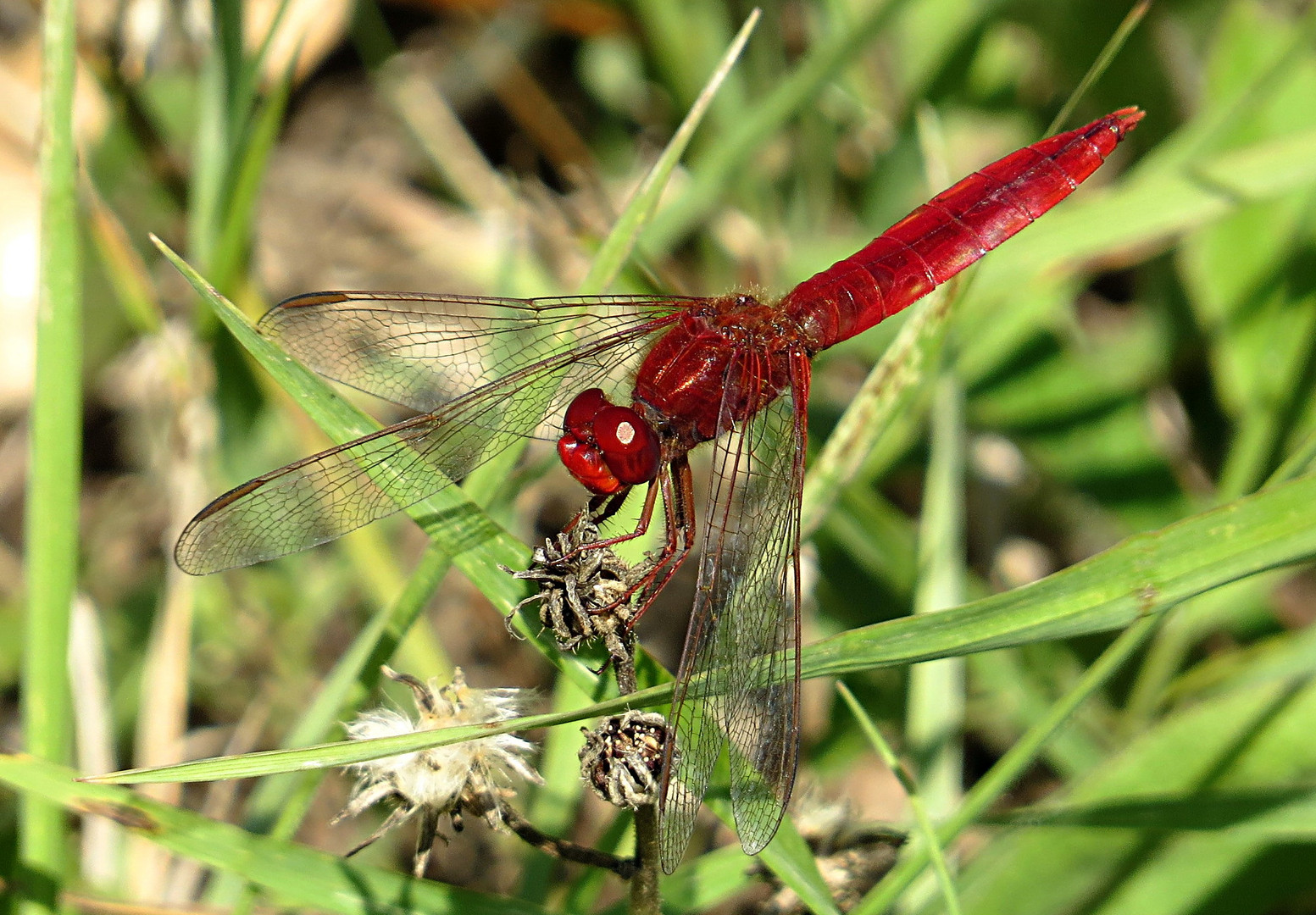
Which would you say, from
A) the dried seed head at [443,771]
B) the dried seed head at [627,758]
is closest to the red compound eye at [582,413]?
the dried seed head at [443,771]

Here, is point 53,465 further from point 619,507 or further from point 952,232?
point 952,232

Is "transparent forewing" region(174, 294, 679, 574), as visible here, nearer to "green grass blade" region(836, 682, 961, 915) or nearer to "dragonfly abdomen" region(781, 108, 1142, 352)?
"dragonfly abdomen" region(781, 108, 1142, 352)

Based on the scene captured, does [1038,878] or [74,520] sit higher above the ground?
[74,520]

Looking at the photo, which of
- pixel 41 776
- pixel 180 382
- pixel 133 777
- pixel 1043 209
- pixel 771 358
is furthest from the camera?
pixel 180 382

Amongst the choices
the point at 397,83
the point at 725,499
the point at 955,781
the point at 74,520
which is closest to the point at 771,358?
the point at 725,499

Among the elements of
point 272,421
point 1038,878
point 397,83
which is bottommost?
point 1038,878

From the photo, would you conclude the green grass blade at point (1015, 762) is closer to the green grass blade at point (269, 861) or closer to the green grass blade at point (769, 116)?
the green grass blade at point (269, 861)

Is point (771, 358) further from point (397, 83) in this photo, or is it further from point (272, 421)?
point (397, 83)

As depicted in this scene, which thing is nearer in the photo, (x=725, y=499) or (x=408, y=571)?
(x=725, y=499)

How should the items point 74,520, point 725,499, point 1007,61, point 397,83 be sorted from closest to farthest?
point 74,520
point 725,499
point 1007,61
point 397,83
